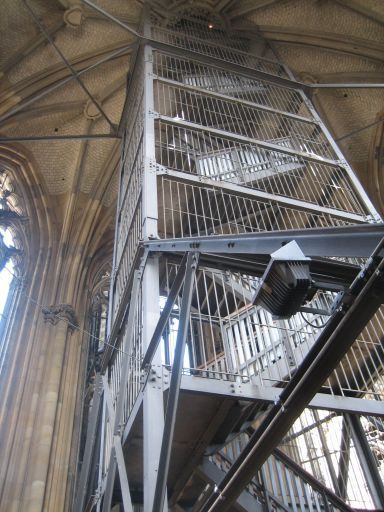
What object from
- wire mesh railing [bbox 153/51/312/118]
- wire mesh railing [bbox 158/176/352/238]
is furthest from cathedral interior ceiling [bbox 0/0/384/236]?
wire mesh railing [bbox 158/176/352/238]

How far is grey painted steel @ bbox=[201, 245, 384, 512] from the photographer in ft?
7.75

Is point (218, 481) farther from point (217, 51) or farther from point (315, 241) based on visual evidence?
point (217, 51)

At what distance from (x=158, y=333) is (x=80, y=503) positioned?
2.35 meters

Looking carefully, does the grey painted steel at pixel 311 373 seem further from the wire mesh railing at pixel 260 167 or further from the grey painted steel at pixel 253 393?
the wire mesh railing at pixel 260 167

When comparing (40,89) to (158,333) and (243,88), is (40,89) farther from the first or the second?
(158,333)

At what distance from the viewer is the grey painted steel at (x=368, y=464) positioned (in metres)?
5.97

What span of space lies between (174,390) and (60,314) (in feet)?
30.7

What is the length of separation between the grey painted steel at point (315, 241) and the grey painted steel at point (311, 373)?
4.4 inches

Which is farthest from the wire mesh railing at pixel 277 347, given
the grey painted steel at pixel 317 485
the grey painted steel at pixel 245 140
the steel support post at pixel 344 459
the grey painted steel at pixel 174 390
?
the grey painted steel at pixel 245 140

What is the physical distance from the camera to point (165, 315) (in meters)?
4.17

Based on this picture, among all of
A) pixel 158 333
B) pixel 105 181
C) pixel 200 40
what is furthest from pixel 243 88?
pixel 158 333

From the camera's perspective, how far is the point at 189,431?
5.06 meters

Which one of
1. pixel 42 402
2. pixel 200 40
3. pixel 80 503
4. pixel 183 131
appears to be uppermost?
pixel 200 40

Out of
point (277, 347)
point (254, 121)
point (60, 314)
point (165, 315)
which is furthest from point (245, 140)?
point (60, 314)
